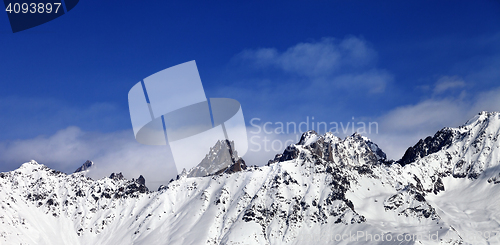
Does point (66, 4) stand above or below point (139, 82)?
above

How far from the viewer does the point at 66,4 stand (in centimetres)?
5275

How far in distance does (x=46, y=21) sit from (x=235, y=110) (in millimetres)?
25823

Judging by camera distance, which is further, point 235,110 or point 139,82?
point 235,110

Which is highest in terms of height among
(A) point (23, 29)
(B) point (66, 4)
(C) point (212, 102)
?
(B) point (66, 4)

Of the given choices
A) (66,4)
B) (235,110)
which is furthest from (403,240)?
(66,4)

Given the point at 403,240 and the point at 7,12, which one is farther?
the point at 403,240

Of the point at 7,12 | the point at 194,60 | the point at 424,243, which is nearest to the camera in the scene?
the point at 194,60

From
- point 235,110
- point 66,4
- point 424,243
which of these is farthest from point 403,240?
point 66,4

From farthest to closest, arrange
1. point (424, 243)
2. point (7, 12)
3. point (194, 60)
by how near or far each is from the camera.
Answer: point (424, 243) → point (7, 12) → point (194, 60)

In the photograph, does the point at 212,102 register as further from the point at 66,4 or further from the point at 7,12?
the point at 7,12

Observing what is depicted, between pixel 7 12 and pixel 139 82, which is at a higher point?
pixel 7 12

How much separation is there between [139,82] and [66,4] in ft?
46.8

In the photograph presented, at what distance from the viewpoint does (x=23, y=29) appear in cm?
5172

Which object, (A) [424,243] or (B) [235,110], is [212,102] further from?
(A) [424,243]
